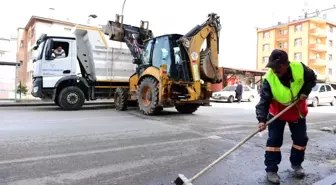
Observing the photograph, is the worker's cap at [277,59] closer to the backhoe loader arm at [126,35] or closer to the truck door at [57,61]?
the backhoe loader arm at [126,35]

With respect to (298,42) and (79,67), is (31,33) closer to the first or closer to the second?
(79,67)

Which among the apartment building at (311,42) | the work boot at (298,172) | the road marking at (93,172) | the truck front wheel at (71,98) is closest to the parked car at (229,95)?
the truck front wheel at (71,98)

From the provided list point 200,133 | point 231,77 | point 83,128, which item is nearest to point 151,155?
point 200,133

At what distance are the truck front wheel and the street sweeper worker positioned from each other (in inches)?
369

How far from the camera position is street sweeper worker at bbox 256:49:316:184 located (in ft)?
11.4

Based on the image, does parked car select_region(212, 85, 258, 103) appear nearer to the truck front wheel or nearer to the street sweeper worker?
the truck front wheel

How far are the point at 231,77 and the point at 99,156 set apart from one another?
2716 centimetres

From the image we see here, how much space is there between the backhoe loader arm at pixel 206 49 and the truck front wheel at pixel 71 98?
4.79 metres

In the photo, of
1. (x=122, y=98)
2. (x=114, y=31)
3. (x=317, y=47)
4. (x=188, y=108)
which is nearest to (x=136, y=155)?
(x=188, y=108)

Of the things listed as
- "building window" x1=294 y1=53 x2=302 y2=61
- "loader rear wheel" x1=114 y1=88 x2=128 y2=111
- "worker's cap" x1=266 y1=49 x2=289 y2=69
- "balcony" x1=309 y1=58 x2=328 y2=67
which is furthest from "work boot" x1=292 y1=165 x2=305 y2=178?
"building window" x1=294 y1=53 x2=302 y2=61

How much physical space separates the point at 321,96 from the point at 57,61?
16262mm

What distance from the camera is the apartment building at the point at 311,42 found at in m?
51.6

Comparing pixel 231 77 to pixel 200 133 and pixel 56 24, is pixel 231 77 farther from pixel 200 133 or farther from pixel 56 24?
pixel 200 133

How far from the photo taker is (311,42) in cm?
5184
